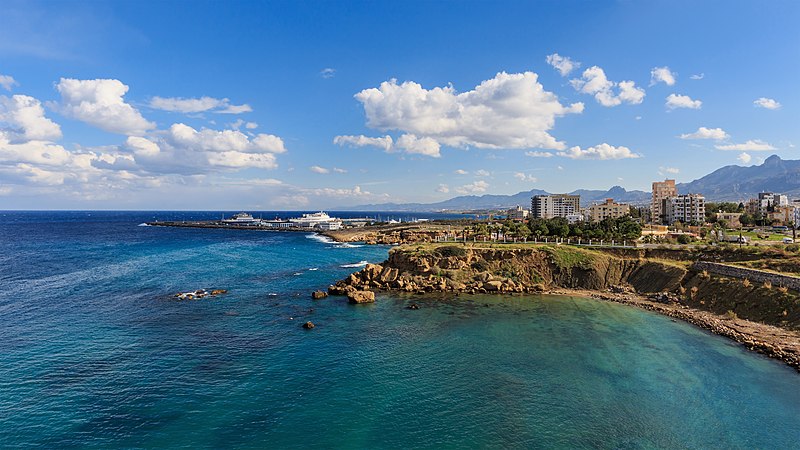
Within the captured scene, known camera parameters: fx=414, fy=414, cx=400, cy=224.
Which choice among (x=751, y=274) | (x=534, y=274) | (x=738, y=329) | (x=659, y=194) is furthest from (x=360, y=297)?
(x=659, y=194)

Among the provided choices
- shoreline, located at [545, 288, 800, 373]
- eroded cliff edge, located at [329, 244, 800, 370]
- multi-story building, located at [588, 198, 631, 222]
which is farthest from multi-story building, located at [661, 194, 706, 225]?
shoreline, located at [545, 288, 800, 373]

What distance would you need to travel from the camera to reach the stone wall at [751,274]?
132ft

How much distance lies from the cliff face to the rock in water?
12.9 ft

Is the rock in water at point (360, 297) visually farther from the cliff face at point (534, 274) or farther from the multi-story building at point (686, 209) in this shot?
the multi-story building at point (686, 209)

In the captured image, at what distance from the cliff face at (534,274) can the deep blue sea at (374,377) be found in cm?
691

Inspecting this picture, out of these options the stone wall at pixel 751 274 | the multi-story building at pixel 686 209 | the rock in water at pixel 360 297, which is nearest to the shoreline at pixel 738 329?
the stone wall at pixel 751 274

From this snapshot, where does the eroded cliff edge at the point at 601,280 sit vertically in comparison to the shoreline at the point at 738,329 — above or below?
above

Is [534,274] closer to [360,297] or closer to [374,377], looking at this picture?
[360,297]

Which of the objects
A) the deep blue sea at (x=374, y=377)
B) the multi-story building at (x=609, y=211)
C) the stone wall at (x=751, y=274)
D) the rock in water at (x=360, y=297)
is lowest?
the deep blue sea at (x=374, y=377)

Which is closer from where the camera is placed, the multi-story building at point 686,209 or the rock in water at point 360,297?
the rock in water at point 360,297

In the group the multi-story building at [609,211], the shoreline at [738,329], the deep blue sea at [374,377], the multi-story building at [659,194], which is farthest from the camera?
the multi-story building at [609,211]

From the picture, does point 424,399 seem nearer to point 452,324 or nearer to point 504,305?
point 452,324

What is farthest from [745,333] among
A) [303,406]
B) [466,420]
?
[303,406]

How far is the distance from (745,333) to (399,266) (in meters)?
40.5
